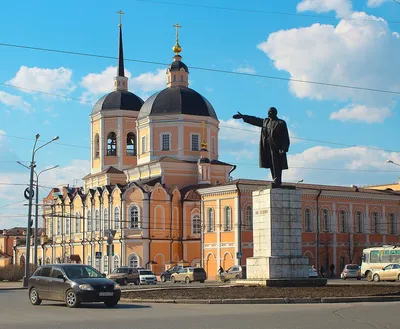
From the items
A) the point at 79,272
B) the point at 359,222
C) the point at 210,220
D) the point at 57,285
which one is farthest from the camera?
the point at 359,222

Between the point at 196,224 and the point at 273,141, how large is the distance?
4207 centimetres

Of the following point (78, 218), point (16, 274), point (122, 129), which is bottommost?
point (16, 274)

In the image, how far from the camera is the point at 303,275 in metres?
28.6

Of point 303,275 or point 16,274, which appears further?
point 16,274

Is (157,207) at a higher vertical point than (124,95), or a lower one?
lower

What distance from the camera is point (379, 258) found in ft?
176

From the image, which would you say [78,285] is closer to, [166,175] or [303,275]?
[303,275]

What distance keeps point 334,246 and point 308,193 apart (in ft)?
18.5

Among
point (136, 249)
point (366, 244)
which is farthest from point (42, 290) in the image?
point (366, 244)

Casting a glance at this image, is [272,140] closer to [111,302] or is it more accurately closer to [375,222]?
[111,302]

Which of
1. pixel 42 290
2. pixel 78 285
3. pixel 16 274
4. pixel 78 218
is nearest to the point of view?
pixel 78 285

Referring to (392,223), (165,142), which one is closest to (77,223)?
(165,142)

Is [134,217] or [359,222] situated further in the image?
[359,222]

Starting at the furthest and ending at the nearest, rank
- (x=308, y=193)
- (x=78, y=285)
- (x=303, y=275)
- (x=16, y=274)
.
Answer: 1. (x=308, y=193)
2. (x=16, y=274)
3. (x=303, y=275)
4. (x=78, y=285)
